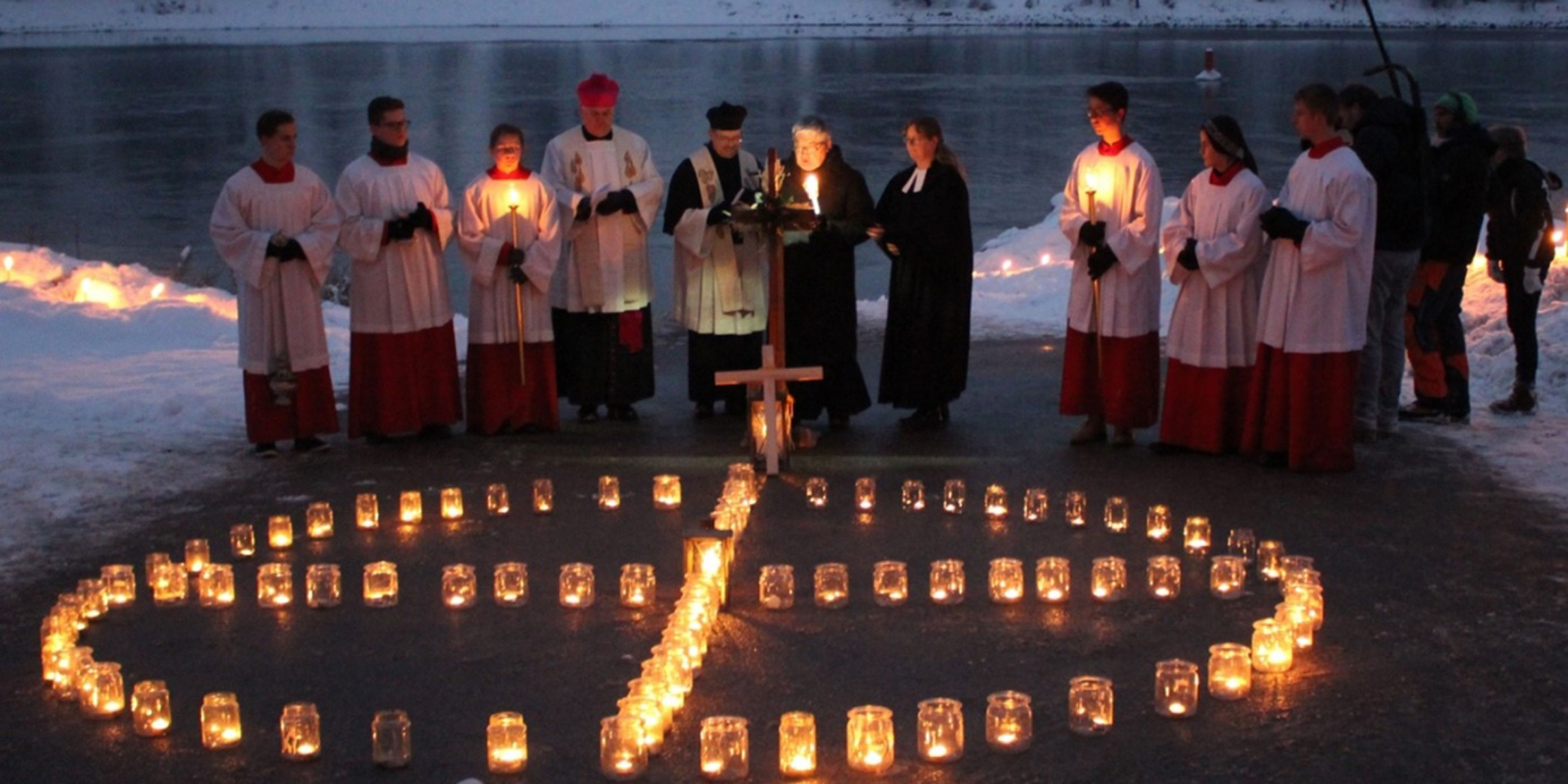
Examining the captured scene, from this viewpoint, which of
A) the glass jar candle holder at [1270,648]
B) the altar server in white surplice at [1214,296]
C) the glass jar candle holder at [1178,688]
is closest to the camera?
the glass jar candle holder at [1178,688]

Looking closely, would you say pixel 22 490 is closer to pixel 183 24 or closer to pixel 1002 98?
pixel 1002 98

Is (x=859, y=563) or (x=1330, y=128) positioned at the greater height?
(x=1330, y=128)

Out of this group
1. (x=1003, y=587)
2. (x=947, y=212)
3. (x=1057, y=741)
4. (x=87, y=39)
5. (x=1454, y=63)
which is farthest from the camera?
(x=87, y=39)

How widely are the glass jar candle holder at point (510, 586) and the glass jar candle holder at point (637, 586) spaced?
1.27ft

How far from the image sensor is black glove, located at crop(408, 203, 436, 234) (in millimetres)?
10117

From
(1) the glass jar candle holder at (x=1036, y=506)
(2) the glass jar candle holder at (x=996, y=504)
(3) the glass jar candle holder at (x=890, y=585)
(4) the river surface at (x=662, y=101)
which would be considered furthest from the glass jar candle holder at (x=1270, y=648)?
(4) the river surface at (x=662, y=101)

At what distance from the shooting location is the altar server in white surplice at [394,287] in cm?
1022

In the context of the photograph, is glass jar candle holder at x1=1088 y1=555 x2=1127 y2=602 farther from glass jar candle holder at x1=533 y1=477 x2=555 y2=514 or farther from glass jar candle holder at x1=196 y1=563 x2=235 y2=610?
glass jar candle holder at x1=196 y1=563 x2=235 y2=610

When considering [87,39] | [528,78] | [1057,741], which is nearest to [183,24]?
[87,39]

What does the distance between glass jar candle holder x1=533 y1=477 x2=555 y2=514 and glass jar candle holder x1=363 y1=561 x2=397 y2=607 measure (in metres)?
1.40

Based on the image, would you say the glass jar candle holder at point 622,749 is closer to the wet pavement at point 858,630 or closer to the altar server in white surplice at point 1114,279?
the wet pavement at point 858,630

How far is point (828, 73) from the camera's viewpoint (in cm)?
4378

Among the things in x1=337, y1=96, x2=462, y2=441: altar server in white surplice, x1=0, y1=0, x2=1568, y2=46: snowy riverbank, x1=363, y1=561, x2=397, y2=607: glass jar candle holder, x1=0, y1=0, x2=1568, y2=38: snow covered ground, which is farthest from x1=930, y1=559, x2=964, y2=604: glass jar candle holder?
x1=0, y1=0, x2=1568, y2=38: snow covered ground

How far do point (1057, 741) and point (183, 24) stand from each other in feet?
224
